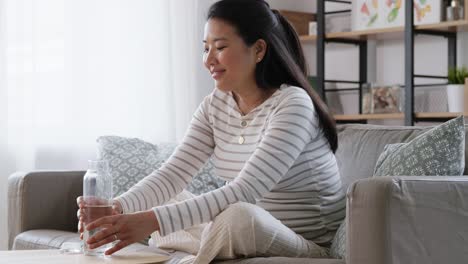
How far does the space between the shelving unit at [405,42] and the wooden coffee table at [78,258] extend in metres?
2.34

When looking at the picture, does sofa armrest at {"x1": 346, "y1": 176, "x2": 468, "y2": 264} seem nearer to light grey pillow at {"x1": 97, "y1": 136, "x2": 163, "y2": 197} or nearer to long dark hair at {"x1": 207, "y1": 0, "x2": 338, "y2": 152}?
long dark hair at {"x1": 207, "y1": 0, "x2": 338, "y2": 152}

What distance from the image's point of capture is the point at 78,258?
183 centimetres

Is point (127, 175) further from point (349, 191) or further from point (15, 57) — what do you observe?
point (349, 191)

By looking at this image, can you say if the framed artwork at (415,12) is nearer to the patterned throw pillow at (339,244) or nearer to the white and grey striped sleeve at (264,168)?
the white and grey striped sleeve at (264,168)

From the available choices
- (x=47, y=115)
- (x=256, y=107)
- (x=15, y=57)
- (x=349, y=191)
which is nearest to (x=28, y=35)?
(x=15, y=57)

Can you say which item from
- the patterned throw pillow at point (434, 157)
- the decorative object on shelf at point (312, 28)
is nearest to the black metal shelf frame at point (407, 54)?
the decorative object on shelf at point (312, 28)

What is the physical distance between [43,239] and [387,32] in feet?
7.32

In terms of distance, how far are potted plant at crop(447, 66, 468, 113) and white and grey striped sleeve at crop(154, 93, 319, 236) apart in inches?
74.1

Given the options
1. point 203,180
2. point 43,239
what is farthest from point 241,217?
point 203,180

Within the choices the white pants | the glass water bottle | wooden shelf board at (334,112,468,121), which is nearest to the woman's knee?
the white pants

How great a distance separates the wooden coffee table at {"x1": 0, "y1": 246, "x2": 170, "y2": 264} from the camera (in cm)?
178

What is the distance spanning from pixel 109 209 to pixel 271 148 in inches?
16.0

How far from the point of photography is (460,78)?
3949 mm

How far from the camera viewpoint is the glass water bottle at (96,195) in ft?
6.14
